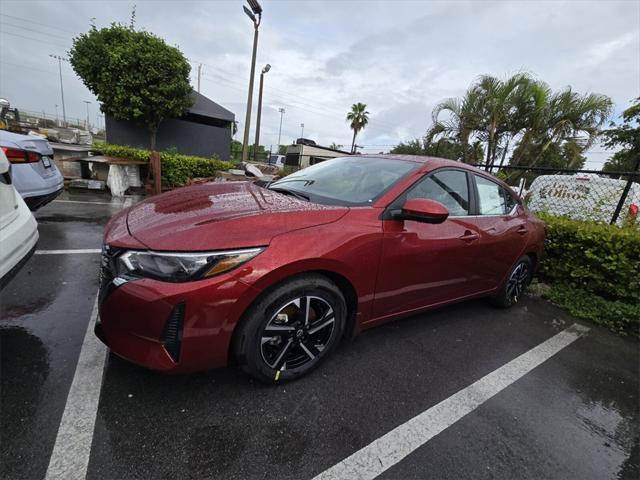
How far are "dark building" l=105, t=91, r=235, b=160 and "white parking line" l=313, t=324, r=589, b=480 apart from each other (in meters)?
16.9

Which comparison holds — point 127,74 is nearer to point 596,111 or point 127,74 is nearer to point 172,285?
point 172,285

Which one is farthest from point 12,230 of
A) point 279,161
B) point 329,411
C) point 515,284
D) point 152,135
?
point 279,161

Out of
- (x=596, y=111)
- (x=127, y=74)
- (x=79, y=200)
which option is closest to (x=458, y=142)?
(x=596, y=111)

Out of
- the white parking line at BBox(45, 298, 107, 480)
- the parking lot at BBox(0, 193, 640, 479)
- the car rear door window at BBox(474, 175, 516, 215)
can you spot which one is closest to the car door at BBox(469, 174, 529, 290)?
the car rear door window at BBox(474, 175, 516, 215)

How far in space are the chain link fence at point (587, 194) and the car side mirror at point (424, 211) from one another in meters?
3.74

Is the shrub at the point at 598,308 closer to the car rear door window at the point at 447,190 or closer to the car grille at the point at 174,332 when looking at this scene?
the car rear door window at the point at 447,190

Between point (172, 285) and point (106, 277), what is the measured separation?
1.57 feet

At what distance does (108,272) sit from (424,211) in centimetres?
181

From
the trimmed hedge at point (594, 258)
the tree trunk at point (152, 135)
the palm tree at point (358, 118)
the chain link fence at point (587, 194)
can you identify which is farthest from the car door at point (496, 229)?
the palm tree at point (358, 118)

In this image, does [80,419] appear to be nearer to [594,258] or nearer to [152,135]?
[594,258]

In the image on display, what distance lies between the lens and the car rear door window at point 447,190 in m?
2.40

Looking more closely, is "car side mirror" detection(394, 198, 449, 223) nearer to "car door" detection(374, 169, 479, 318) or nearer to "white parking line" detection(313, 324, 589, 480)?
"car door" detection(374, 169, 479, 318)

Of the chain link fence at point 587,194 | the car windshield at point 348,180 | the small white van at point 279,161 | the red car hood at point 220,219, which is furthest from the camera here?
the small white van at point 279,161

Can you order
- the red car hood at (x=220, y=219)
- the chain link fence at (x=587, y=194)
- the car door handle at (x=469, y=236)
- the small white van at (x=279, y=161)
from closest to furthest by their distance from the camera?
1. the red car hood at (x=220, y=219)
2. the car door handle at (x=469, y=236)
3. the chain link fence at (x=587, y=194)
4. the small white van at (x=279, y=161)
